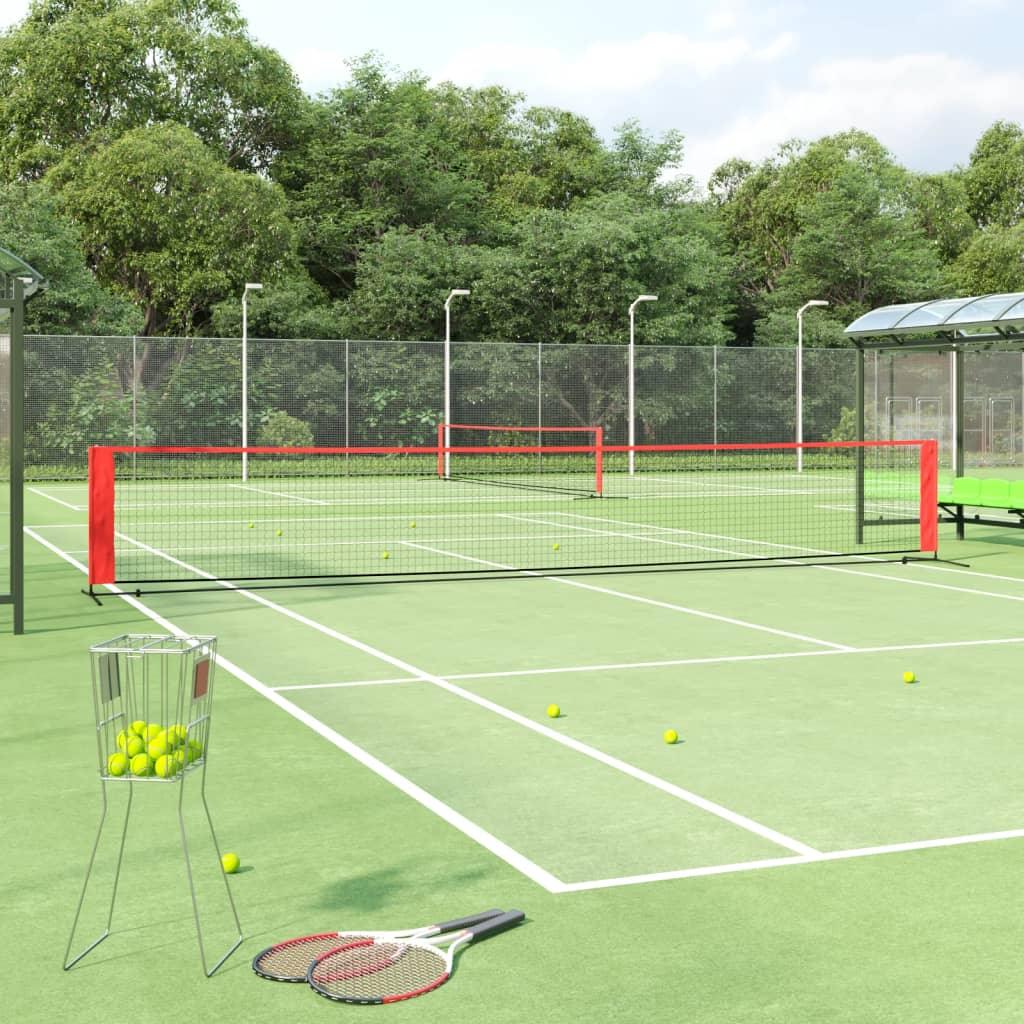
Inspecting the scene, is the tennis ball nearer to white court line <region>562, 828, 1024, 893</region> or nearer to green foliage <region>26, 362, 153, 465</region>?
white court line <region>562, 828, 1024, 893</region>

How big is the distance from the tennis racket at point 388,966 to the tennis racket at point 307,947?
0.07 feet

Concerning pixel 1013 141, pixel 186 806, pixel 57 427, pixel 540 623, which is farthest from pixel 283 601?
pixel 1013 141

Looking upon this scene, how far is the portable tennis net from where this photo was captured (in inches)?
658

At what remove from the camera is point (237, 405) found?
36469 millimetres

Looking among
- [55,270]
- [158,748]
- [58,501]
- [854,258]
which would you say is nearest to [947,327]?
[158,748]

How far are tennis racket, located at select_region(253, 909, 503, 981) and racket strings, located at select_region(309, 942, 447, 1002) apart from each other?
0.05 metres

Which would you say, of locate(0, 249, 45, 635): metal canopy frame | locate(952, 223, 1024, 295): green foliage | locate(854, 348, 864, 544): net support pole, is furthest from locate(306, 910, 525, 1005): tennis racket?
locate(952, 223, 1024, 295): green foliage

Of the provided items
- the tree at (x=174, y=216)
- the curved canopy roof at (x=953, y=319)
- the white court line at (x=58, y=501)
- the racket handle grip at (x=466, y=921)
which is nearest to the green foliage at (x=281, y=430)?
the white court line at (x=58, y=501)

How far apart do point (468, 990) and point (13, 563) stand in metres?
8.04

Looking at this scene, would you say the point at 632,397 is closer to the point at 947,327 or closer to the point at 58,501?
the point at 58,501

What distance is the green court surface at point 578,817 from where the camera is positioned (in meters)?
4.38

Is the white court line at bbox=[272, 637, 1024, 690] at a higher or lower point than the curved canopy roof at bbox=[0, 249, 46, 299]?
lower

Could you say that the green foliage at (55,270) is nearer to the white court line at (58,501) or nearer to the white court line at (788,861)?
the white court line at (58,501)

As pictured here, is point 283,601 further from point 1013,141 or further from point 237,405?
point 1013,141
